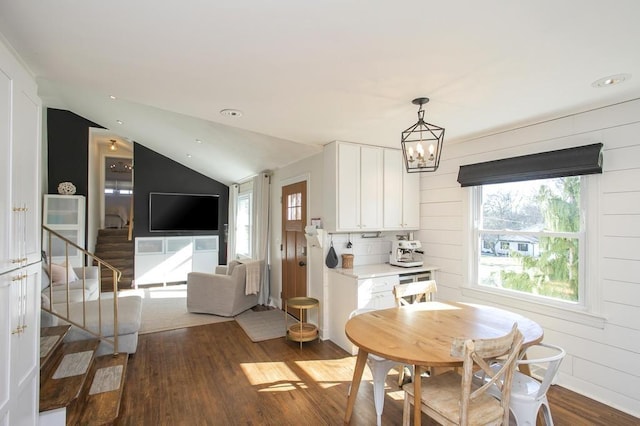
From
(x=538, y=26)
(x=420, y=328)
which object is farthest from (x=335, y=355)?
(x=538, y=26)

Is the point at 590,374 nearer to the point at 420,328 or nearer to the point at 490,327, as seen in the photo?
the point at 490,327

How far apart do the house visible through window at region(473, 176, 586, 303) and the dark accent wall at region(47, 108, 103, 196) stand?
749 centimetres

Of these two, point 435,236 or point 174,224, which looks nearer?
point 435,236

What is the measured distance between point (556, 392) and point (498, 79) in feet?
8.61

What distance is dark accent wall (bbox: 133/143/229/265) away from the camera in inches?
293

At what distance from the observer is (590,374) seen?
266 centimetres

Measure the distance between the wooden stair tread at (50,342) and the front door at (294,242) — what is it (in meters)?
2.63


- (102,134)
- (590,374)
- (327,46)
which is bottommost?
(590,374)

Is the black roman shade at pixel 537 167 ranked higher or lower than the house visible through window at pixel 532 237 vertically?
higher

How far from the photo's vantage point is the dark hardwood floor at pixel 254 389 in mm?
2400

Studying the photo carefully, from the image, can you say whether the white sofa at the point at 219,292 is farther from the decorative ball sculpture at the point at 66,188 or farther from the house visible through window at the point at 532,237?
the decorative ball sculpture at the point at 66,188

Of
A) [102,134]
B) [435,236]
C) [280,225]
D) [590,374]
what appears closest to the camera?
[590,374]

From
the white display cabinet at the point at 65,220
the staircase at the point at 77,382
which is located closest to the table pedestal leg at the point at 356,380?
the staircase at the point at 77,382

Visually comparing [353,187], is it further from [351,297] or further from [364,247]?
[351,297]
